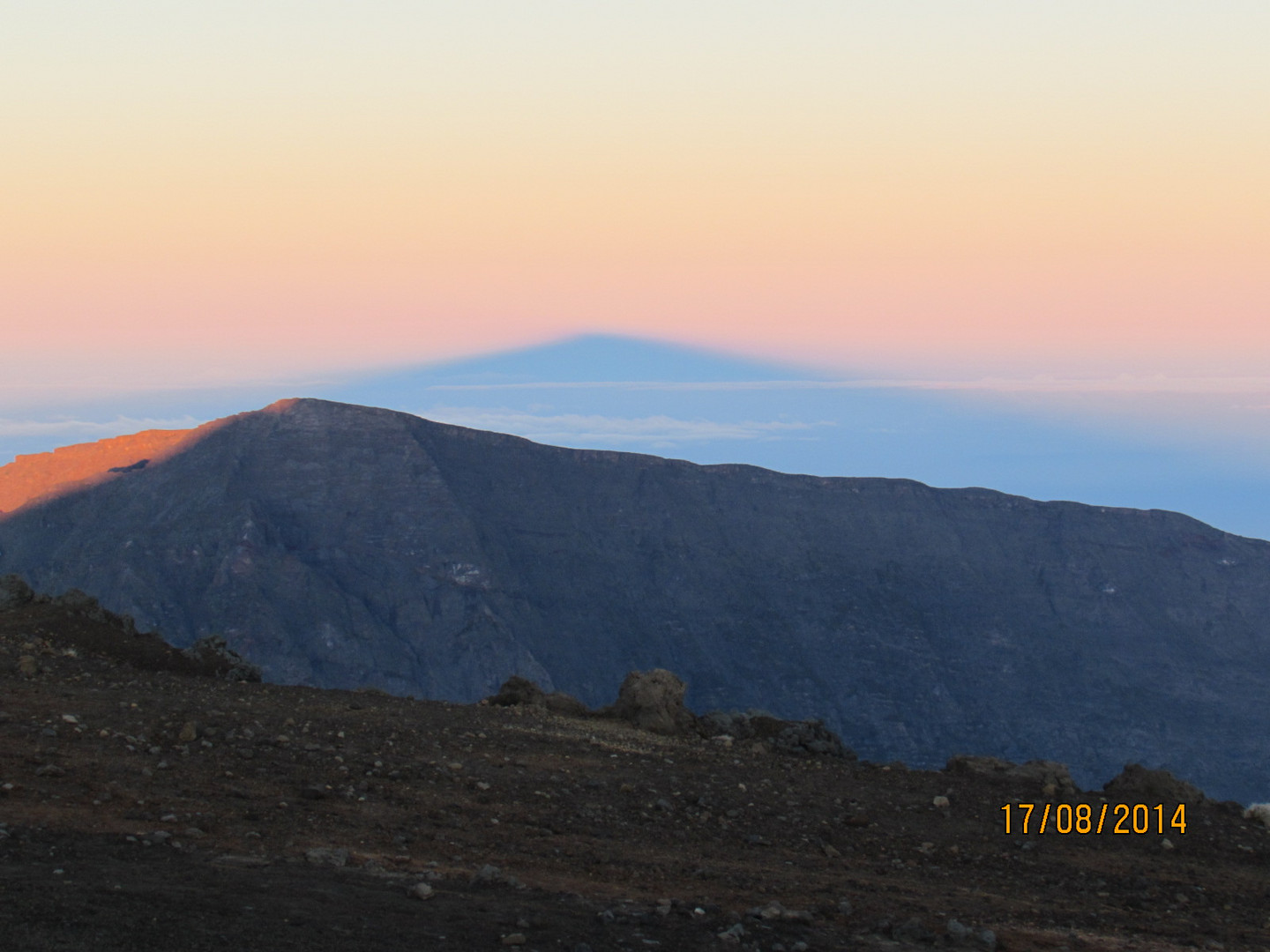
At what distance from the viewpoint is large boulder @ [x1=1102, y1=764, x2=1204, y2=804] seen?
71.7ft

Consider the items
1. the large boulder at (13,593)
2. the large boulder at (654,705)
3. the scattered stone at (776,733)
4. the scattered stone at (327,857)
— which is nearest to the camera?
the scattered stone at (327,857)

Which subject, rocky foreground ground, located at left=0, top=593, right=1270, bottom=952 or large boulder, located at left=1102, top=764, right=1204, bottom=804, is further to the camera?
large boulder, located at left=1102, top=764, right=1204, bottom=804

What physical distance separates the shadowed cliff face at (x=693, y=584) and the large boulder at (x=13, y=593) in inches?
2372

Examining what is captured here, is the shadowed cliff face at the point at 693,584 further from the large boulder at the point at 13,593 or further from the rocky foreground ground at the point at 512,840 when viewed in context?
the rocky foreground ground at the point at 512,840

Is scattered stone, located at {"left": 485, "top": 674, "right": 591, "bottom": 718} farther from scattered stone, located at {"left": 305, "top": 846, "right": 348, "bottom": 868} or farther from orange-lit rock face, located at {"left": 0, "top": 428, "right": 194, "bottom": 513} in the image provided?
orange-lit rock face, located at {"left": 0, "top": 428, "right": 194, "bottom": 513}

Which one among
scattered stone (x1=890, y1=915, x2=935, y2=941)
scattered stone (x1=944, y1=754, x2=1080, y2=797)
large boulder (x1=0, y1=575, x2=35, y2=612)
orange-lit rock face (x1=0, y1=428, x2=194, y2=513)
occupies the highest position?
orange-lit rock face (x1=0, y1=428, x2=194, y2=513)

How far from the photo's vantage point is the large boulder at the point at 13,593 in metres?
26.8

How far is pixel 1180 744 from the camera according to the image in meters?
100

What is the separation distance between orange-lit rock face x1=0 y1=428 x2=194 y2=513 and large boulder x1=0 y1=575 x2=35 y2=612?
8012cm

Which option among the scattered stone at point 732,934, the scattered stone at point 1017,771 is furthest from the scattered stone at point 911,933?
the scattered stone at point 1017,771

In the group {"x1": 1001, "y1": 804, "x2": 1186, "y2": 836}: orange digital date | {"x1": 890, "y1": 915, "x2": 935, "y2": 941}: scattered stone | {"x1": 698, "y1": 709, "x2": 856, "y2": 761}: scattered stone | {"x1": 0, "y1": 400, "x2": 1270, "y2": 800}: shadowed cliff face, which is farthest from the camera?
{"x1": 0, "y1": 400, "x2": 1270, "y2": 800}: shadowed cliff face

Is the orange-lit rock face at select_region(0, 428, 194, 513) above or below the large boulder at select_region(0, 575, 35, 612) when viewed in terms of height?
above

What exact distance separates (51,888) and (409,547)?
91332 mm

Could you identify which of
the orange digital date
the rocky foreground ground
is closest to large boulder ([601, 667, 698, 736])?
the rocky foreground ground
